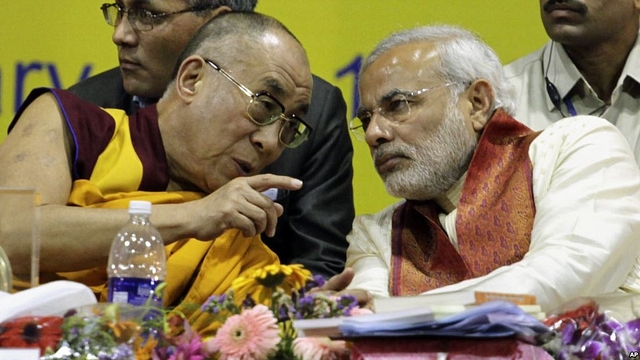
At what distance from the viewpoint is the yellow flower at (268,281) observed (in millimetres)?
1685

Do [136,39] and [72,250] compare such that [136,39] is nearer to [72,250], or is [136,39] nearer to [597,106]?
[72,250]

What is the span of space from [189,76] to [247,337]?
1231 mm

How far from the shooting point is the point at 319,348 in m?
1.55

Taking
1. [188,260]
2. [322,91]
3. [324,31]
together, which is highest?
[324,31]

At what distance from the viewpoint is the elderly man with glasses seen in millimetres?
2312

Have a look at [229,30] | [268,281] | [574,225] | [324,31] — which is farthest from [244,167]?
[324,31]

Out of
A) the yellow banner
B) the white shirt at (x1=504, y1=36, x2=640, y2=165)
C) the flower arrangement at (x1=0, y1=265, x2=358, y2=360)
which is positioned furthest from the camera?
the yellow banner

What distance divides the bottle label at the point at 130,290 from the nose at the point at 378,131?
0.97 meters

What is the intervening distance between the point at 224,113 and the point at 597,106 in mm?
1344

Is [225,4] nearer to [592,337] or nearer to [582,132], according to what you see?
[582,132]

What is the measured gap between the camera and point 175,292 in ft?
8.16

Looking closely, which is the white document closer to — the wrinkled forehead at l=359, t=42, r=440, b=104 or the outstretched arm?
the outstretched arm

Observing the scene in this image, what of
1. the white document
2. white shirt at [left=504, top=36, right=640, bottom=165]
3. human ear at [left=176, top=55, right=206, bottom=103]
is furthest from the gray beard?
the white document

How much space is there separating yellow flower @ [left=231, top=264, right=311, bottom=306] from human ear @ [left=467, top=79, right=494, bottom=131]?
3.81ft
